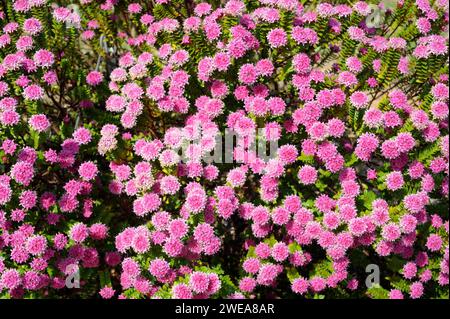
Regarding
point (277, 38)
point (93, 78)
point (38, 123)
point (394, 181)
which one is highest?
point (277, 38)

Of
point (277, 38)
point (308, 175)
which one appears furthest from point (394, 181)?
point (277, 38)

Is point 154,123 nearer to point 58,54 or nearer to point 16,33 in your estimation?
point 58,54

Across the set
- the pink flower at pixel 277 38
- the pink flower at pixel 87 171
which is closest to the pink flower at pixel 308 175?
the pink flower at pixel 277 38

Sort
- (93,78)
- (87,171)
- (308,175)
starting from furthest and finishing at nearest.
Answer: (93,78) < (87,171) < (308,175)

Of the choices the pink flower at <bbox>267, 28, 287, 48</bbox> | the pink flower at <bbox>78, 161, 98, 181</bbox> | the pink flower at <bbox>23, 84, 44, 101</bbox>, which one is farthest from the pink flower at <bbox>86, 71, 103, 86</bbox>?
→ the pink flower at <bbox>267, 28, 287, 48</bbox>

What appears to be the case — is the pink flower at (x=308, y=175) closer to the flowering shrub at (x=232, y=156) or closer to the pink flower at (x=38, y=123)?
the flowering shrub at (x=232, y=156)

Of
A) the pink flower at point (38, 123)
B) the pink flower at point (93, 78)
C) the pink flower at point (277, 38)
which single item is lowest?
the pink flower at point (38, 123)

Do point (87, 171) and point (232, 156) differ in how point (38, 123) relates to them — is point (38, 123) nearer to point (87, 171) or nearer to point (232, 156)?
point (87, 171)

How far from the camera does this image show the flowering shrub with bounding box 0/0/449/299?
276cm

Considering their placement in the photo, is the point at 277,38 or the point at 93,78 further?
the point at 93,78

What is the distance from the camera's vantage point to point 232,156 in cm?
299

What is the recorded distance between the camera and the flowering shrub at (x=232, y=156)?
2756 millimetres

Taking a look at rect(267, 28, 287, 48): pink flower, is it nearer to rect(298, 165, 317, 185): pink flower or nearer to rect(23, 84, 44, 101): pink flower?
rect(298, 165, 317, 185): pink flower

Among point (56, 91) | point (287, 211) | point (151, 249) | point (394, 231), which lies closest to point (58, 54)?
point (56, 91)
